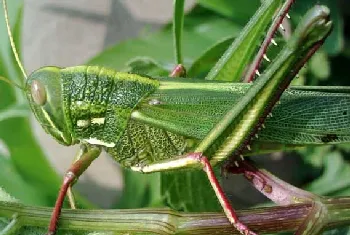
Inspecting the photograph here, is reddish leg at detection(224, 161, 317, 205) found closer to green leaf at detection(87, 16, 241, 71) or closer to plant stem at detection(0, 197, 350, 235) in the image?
plant stem at detection(0, 197, 350, 235)

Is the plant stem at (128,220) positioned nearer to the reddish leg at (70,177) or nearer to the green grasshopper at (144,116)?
the reddish leg at (70,177)

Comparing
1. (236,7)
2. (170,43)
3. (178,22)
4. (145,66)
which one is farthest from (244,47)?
(170,43)

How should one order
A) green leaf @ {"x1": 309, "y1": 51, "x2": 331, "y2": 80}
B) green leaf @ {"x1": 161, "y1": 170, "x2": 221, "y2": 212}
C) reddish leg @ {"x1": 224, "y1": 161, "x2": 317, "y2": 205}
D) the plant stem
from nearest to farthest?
the plant stem → reddish leg @ {"x1": 224, "y1": 161, "x2": 317, "y2": 205} → green leaf @ {"x1": 161, "y1": 170, "x2": 221, "y2": 212} → green leaf @ {"x1": 309, "y1": 51, "x2": 331, "y2": 80}

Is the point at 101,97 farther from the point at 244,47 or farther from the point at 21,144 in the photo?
the point at 21,144

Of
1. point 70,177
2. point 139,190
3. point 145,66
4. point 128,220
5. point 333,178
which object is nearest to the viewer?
point 128,220

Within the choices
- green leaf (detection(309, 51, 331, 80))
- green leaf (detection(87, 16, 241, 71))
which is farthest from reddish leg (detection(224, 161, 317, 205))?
green leaf (detection(309, 51, 331, 80))

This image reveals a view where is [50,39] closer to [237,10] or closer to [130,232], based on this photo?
[237,10]
